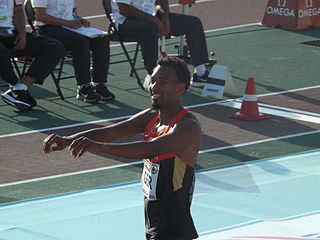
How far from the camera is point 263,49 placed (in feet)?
46.3

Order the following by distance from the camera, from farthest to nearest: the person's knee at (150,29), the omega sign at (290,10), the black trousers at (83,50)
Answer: the omega sign at (290,10), the person's knee at (150,29), the black trousers at (83,50)

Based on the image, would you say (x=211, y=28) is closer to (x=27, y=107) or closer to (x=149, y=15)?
(x=149, y=15)

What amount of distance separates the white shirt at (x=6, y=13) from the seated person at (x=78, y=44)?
0.98ft

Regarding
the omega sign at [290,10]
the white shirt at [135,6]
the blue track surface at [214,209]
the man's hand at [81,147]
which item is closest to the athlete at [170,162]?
the man's hand at [81,147]

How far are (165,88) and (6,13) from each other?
620 cm

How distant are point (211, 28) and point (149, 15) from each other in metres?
4.40

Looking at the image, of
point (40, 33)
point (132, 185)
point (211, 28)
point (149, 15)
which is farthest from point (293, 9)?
point (132, 185)

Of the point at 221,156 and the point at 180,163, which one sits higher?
the point at 180,163

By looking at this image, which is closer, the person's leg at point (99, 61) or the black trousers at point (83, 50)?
the black trousers at point (83, 50)

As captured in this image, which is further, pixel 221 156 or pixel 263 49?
pixel 263 49

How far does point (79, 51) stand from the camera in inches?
433

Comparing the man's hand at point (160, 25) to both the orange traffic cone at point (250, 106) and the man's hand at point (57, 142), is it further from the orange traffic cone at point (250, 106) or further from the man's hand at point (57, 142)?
the man's hand at point (57, 142)

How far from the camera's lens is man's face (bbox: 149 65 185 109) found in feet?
16.0

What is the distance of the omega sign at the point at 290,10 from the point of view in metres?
15.4
